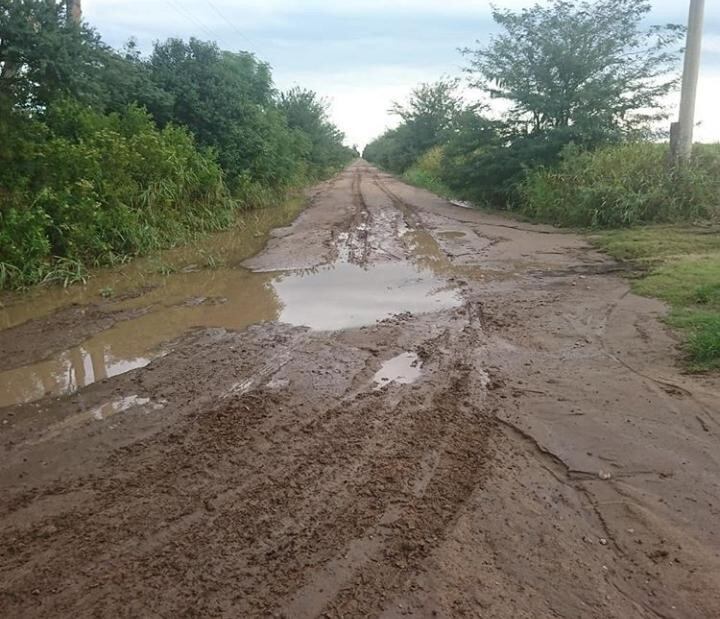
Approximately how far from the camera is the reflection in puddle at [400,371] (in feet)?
15.4

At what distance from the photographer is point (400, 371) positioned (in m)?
4.91

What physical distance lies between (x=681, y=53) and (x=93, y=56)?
43.5 ft

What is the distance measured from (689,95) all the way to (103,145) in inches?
478

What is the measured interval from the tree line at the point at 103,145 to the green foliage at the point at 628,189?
7902 mm

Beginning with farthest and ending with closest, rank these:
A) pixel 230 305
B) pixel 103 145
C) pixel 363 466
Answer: pixel 103 145 → pixel 230 305 → pixel 363 466

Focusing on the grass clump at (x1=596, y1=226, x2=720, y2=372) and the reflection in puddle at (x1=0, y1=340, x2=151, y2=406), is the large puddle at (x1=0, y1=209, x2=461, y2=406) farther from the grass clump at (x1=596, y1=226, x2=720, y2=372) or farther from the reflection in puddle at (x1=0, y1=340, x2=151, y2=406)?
the grass clump at (x1=596, y1=226, x2=720, y2=372)

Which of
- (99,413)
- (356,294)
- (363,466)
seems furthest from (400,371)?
(356,294)

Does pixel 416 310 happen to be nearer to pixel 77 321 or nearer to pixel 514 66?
pixel 77 321

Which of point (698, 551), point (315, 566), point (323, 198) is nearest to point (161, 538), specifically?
point (315, 566)

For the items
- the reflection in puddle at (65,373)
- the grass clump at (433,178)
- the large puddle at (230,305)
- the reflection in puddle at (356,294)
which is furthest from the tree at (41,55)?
the grass clump at (433,178)

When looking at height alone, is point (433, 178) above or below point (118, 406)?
above

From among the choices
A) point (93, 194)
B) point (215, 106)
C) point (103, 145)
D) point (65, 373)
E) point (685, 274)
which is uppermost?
point (215, 106)

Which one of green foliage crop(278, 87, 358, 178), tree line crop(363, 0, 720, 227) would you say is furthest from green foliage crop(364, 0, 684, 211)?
green foliage crop(278, 87, 358, 178)

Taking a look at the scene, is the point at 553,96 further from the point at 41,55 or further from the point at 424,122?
the point at 424,122
